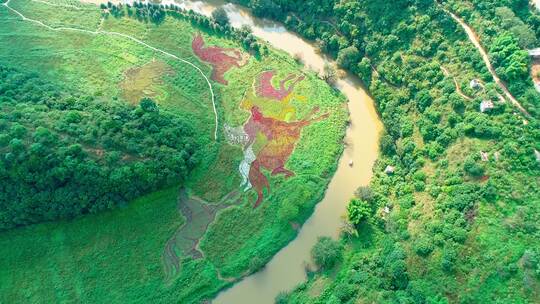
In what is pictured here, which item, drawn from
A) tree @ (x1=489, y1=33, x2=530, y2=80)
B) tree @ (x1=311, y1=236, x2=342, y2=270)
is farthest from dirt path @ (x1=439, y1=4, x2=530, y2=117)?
tree @ (x1=311, y1=236, x2=342, y2=270)

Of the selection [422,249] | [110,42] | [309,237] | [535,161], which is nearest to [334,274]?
[309,237]

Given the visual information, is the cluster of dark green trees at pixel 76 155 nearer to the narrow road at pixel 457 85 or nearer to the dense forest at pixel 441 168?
the dense forest at pixel 441 168

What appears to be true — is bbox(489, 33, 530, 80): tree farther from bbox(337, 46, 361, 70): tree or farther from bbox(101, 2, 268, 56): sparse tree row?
bbox(101, 2, 268, 56): sparse tree row

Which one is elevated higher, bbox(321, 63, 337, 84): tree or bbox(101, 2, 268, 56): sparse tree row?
bbox(321, 63, 337, 84): tree

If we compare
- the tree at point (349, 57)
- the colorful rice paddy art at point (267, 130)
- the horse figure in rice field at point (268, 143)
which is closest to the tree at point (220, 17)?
the colorful rice paddy art at point (267, 130)

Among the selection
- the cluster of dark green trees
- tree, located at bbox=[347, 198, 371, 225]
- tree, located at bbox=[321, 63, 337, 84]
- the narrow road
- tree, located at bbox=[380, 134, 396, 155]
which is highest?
the narrow road

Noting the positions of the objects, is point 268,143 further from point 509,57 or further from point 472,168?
point 509,57

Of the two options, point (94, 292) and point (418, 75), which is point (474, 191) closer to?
point (418, 75)
